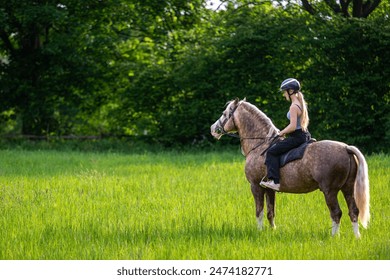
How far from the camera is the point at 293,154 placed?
8.80 meters

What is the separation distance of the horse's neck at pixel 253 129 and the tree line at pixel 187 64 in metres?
11.6

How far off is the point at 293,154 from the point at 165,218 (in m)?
2.45

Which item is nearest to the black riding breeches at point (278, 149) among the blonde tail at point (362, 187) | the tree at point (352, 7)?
the blonde tail at point (362, 187)

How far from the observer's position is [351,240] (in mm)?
8219

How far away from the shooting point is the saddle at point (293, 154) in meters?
8.75

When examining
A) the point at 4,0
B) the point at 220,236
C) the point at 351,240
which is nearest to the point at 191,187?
the point at 220,236

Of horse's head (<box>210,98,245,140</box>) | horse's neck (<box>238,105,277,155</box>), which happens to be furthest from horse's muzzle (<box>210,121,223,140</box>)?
horse's neck (<box>238,105,277,155</box>)

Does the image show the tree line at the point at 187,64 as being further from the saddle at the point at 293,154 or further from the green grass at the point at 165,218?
the saddle at the point at 293,154

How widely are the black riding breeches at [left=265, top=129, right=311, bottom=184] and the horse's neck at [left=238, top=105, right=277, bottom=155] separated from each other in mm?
402

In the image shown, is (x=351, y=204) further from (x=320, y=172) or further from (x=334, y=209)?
(x=320, y=172)

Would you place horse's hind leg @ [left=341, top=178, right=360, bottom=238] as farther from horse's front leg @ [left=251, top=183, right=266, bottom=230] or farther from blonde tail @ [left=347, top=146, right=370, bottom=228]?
horse's front leg @ [left=251, top=183, right=266, bottom=230]

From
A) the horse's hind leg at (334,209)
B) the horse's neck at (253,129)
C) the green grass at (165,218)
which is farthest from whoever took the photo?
the horse's neck at (253,129)

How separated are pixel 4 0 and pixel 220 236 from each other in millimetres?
20031
